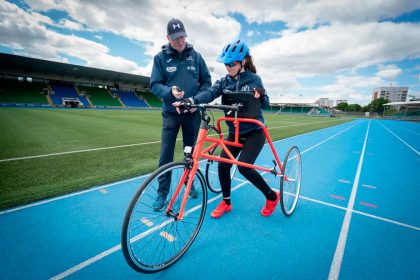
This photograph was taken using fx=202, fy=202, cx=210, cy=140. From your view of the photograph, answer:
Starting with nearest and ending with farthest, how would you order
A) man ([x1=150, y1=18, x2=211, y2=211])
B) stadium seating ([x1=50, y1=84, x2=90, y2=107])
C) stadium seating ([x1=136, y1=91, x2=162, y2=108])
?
man ([x1=150, y1=18, x2=211, y2=211]) < stadium seating ([x1=50, y1=84, x2=90, y2=107]) < stadium seating ([x1=136, y1=91, x2=162, y2=108])

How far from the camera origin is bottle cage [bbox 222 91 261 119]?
2.54m

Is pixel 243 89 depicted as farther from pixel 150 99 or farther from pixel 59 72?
pixel 150 99

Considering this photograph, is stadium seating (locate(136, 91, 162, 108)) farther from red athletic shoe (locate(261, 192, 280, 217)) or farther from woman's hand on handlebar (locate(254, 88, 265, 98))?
woman's hand on handlebar (locate(254, 88, 265, 98))

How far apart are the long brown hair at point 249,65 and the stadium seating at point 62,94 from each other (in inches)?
1919

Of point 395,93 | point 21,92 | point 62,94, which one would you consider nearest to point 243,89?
point 21,92

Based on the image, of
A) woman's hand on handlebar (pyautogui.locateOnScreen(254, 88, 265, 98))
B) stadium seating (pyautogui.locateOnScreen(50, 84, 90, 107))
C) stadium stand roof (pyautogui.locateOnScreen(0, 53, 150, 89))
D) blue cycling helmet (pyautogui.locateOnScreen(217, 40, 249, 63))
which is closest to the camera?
woman's hand on handlebar (pyautogui.locateOnScreen(254, 88, 265, 98))

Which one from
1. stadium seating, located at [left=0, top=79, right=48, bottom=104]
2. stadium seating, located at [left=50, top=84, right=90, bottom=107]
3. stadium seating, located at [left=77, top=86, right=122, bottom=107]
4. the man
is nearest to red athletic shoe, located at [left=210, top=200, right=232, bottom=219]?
the man

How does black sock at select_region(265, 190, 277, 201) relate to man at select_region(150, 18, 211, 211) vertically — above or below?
below

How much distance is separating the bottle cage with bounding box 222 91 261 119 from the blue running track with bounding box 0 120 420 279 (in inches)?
60.6

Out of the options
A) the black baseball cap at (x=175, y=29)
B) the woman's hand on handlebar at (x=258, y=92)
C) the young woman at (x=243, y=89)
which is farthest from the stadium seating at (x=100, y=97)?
the woman's hand on handlebar at (x=258, y=92)

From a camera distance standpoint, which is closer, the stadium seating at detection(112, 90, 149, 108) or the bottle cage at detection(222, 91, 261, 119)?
the bottle cage at detection(222, 91, 261, 119)

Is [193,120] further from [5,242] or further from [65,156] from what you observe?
[65,156]

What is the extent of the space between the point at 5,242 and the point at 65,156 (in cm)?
388

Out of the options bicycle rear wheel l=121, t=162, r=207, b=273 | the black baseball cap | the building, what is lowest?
bicycle rear wheel l=121, t=162, r=207, b=273
